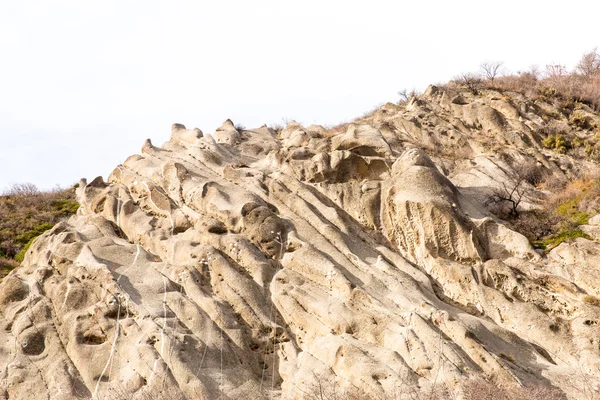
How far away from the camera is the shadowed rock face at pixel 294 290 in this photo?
15969 millimetres

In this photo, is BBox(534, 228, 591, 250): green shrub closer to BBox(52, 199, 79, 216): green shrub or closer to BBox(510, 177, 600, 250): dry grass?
BBox(510, 177, 600, 250): dry grass

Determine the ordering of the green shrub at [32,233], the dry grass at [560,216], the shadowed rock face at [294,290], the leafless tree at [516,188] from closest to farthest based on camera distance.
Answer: the shadowed rock face at [294,290], the dry grass at [560,216], the leafless tree at [516,188], the green shrub at [32,233]

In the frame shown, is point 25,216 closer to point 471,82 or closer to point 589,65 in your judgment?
point 471,82

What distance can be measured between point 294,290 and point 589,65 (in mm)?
34053

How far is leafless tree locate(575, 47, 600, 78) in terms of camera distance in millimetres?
42997

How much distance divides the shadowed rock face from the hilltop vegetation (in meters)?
5.43

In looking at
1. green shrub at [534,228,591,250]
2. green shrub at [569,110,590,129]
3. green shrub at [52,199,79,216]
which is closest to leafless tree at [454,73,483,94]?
green shrub at [569,110,590,129]

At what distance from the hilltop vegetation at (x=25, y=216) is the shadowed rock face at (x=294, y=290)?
543cm

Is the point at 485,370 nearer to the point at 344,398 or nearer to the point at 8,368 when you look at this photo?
A: the point at 344,398

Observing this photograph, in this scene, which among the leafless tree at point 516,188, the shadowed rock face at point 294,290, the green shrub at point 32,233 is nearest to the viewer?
the shadowed rock face at point 294,290

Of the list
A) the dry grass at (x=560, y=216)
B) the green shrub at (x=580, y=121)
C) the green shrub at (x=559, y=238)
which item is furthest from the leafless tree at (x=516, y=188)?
the green shrub at (x=580, y=121)

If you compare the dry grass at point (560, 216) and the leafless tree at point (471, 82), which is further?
the leafless tree at point (471, 82)

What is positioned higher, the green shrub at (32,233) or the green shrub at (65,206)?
the green shrub at (32,233)

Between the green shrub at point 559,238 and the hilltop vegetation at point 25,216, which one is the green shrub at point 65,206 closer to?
the hilltop vegetation at point 25,216
